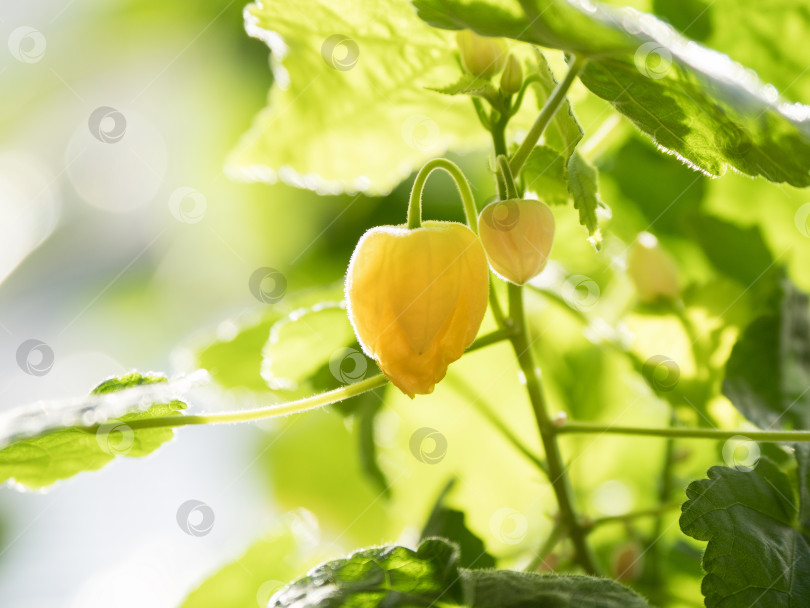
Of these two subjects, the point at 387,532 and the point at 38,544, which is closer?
the point at 387,532

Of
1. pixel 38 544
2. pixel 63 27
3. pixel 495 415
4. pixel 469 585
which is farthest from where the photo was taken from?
pixel 63 27

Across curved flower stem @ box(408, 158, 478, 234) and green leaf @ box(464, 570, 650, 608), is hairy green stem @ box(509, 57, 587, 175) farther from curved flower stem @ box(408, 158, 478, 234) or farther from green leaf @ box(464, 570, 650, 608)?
green leaf @ box(464, 570, 650, 608)

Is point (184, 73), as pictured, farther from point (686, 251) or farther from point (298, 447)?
point (686, 251)

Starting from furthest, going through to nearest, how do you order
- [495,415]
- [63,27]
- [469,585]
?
[63,27] → [495,415] → [469,585]

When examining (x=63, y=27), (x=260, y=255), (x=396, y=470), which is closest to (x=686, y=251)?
(x=396, y=470)

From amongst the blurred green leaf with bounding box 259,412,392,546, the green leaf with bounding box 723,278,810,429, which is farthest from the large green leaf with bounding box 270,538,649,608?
the blurred green leaf with bounding box 259,412,392,546

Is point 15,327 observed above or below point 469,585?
above
